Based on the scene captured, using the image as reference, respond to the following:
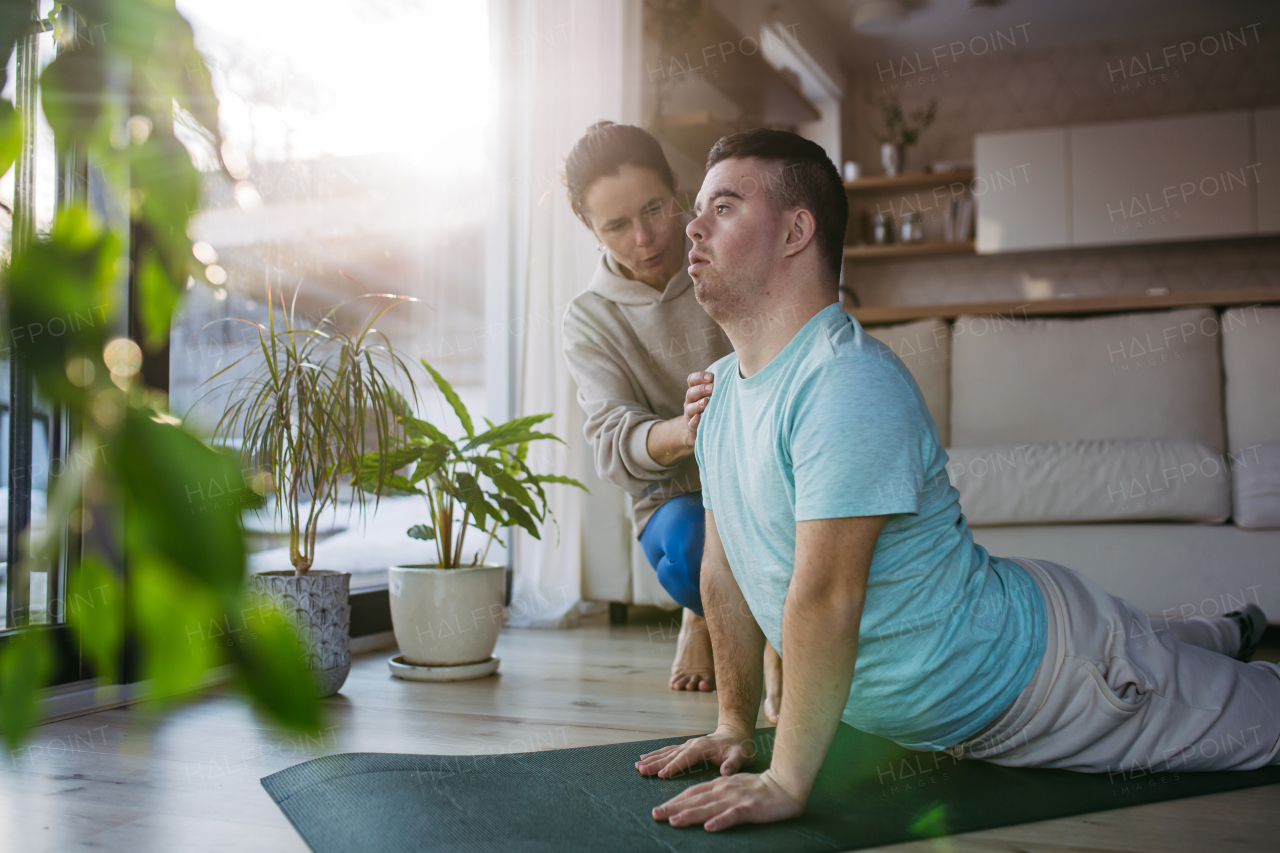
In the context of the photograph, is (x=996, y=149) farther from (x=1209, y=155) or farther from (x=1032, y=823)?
(x=1032, y=823)

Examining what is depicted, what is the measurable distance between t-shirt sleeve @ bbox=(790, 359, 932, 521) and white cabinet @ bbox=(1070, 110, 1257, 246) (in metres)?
5.03

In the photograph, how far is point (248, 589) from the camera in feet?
0.59

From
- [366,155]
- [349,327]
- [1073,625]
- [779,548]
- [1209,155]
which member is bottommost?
[1073,625]

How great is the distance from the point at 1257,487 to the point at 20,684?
2.62m

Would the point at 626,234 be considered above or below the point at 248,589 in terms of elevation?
above

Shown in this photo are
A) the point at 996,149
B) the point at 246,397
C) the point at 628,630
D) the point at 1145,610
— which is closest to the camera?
the point at 246,397

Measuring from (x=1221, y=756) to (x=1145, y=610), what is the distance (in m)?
1.18

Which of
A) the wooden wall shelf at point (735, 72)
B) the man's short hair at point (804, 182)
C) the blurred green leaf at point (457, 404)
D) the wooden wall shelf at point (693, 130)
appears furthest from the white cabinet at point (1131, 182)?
the man's short hair at point (804, 182)

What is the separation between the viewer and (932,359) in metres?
2.91

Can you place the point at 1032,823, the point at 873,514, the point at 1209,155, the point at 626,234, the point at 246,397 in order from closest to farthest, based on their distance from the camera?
the point at 873,514 < the point at 1032,823 < the point at 246,397 < the point at 626,234 < the point at 1209,155

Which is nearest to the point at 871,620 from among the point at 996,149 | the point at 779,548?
the point at 779,548

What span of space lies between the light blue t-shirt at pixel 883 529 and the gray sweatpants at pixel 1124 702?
0.12ft

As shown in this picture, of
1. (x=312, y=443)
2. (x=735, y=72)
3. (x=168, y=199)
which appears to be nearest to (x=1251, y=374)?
(x=312, y=443)

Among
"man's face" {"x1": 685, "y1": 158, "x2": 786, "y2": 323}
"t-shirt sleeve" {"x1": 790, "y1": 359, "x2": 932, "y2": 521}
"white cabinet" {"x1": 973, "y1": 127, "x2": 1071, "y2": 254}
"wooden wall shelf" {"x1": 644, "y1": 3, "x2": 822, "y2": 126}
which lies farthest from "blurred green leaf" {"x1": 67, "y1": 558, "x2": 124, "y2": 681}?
"white cabinet" {"x1": 973, "y1": 127, "x2": 1071, "y2": 254}
